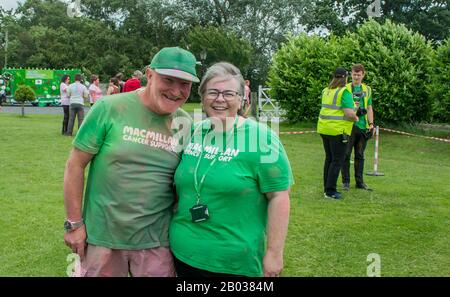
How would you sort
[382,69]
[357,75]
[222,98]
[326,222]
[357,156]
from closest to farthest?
[222,98], [326,222], [357,75], [357,156], [382,69]

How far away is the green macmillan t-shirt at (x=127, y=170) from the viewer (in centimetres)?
287

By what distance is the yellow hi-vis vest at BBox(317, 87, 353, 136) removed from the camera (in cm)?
809

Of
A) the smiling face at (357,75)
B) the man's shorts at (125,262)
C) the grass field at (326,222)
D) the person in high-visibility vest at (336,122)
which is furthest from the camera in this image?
the smiling face at (357,75)

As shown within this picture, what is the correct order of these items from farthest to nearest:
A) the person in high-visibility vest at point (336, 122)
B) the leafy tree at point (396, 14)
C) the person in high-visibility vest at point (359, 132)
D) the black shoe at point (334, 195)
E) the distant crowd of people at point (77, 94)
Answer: the leafy tree at point (396, 14)
the distant crowd of people at point (77, 94)
the person in high-visibility vest at point (359, 132)
the black shoe at point (334, 195)
the person in high-visibility vest at point (336, 122)

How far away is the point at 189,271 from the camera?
2855 mm

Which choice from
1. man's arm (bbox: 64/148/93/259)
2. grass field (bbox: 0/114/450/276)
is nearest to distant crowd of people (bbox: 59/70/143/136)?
grass field (bbox: 0/114/450/276)

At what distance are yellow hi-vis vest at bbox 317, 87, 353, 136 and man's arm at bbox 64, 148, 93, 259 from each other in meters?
5.73

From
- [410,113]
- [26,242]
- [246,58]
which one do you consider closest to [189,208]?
[26,242]

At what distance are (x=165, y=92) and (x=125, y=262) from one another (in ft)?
3.28

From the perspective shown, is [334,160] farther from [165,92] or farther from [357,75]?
[165,92]

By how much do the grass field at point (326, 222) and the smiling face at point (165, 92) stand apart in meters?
2.58

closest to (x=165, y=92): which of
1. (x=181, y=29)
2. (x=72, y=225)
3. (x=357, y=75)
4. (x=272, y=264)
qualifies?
(x=72, y=225)

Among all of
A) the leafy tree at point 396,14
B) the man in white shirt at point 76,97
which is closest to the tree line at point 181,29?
the leafy tree at point 396,14

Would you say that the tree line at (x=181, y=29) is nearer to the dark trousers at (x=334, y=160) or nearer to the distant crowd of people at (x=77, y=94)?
the distant crowd of people at (x=77, y=94)
